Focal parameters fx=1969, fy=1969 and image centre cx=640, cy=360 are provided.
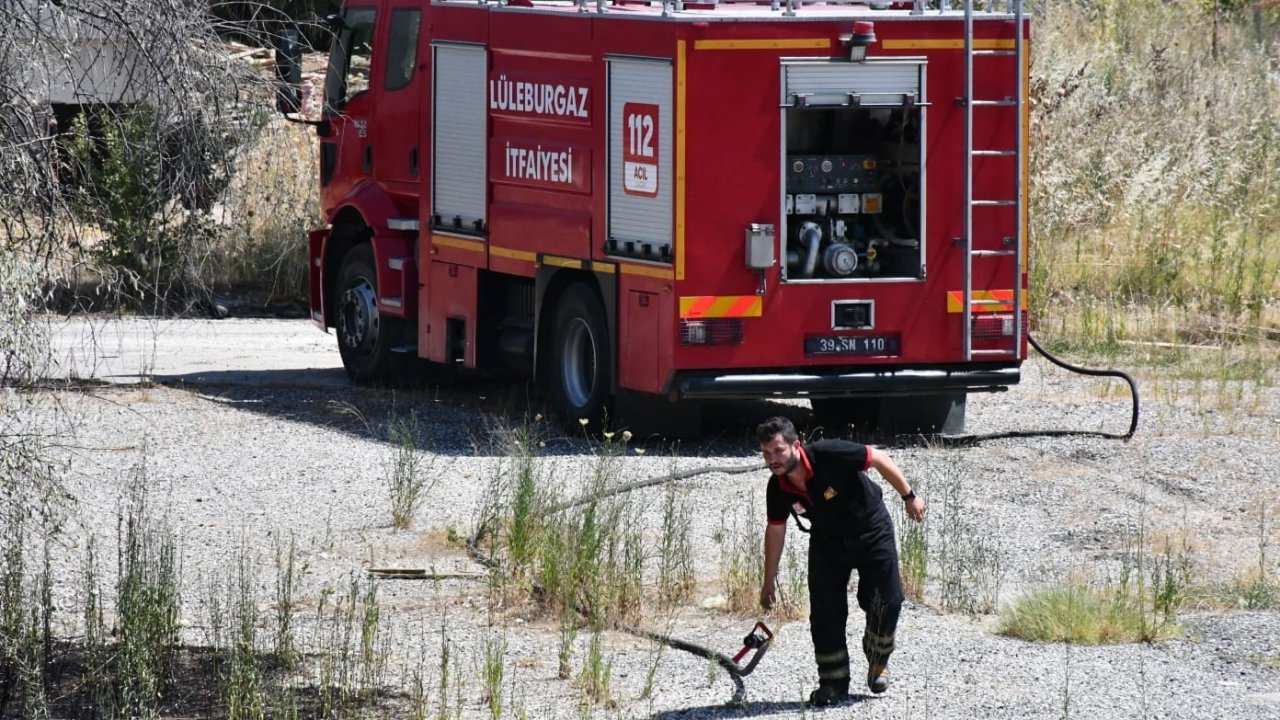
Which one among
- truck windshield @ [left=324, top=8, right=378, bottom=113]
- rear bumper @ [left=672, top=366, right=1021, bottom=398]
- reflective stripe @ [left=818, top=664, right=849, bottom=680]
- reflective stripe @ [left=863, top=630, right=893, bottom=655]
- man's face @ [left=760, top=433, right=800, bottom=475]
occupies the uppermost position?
truck windshield @ [left=324, top=8, right=378, bottom=113]

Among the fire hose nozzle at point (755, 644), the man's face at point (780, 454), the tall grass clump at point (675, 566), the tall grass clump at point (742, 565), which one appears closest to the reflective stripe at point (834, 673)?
the fire hose nozzle at point (755, 644)

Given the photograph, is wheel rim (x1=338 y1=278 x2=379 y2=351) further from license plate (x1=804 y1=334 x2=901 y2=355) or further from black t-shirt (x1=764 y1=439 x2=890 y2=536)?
black t-shirt (x1=764 y1=439 x2=890 y2=536)

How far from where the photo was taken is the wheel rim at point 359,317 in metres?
15.7

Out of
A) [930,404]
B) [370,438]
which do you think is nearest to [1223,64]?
[930,404]

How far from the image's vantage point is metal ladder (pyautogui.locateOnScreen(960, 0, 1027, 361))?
41.2 ft

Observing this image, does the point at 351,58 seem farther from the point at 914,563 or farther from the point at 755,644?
the point at 755,644

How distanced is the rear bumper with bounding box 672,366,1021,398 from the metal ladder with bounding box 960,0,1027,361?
15 centimetres

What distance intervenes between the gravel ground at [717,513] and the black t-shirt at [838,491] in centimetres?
67

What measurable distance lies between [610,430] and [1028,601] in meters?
4.97

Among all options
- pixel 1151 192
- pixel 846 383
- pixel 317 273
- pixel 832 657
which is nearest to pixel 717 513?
pixel 846 383

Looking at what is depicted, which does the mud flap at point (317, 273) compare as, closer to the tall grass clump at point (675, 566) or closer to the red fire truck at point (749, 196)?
the red fire truck at point (749, 196)

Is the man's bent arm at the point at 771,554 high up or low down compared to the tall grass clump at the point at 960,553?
up

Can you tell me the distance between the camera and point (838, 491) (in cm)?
751

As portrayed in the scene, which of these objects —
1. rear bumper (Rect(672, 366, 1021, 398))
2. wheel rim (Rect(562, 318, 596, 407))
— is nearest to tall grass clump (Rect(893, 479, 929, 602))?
rear bumper (Rect(672, 366, 1021, 398))
